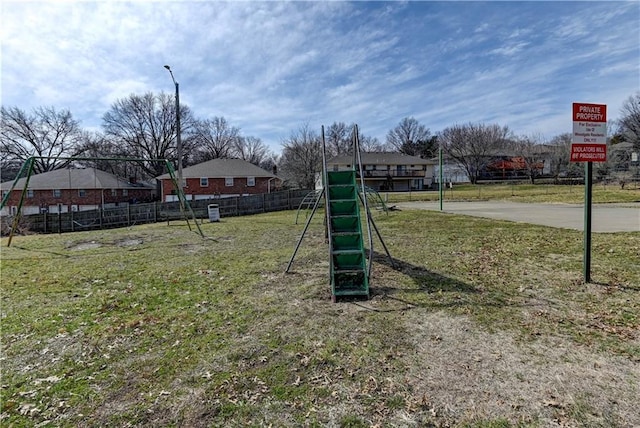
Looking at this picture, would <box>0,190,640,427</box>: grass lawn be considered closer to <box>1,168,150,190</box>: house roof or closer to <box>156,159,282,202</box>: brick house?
<box>156,159,282,202</box>: brick house

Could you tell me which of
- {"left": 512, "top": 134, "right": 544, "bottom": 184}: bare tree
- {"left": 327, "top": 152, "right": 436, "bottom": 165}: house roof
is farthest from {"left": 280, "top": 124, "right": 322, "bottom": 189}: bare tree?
{"left": 512, "top": 134, "right": 544, "bottom": 184}: bare tree

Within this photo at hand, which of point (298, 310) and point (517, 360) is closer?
point (517, 360)

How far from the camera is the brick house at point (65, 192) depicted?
3506cm

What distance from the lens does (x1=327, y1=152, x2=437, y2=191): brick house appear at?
5312 centimetres

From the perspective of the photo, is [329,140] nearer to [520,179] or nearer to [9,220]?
[520,179]

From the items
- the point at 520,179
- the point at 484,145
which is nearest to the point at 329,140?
the point at 484,145

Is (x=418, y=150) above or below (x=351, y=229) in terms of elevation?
above

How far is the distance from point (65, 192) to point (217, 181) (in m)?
15.8

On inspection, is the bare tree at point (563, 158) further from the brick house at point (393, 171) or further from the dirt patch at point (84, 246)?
the dirt patch at point (84, 246)

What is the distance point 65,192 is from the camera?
35.9 meters

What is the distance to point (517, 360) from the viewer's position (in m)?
3.21

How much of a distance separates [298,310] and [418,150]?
71.7 m

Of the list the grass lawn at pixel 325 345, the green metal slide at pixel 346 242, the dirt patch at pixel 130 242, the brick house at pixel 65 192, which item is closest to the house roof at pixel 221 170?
the brick house at pixel 65 192

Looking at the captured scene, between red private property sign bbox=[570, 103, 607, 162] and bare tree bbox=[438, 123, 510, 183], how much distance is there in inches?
2263
